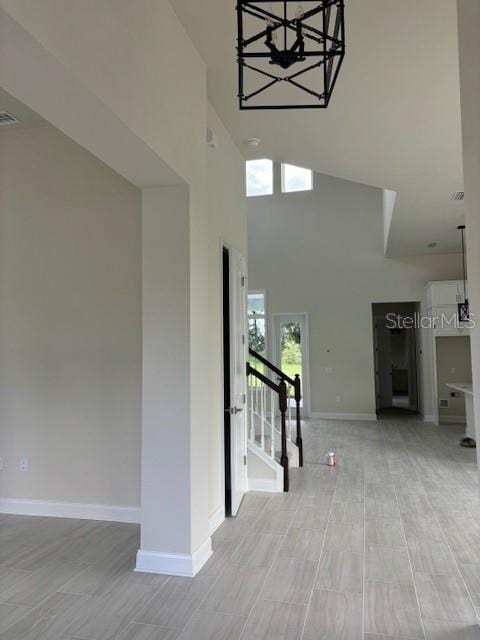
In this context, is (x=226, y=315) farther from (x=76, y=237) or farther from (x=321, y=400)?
(x=321, y=400)

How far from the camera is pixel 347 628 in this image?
2154mm

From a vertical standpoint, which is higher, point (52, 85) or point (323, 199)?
point (323, 199)

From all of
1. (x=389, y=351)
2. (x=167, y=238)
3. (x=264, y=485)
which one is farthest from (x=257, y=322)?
(x=167, y=238)

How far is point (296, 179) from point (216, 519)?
7.81 meters

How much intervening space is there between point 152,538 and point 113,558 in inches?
15.3

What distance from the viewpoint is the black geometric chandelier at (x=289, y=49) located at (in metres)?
1.45

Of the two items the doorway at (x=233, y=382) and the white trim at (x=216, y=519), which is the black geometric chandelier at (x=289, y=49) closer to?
the doorway at (x=233, y=382)

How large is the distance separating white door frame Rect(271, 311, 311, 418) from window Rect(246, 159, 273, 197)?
2726 mm

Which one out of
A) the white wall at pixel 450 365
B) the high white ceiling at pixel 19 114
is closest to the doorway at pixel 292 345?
the white wall at pixel 450 365

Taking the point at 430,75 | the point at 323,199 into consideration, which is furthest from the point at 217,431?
the point at 323,199

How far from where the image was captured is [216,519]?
3441mm

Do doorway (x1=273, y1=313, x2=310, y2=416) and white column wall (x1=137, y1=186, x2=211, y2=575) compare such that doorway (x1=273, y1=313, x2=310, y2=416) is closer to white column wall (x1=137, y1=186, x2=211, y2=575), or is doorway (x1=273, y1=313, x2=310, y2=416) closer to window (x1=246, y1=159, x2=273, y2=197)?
window (x1=246, y1=159, x2=273, y2=197)

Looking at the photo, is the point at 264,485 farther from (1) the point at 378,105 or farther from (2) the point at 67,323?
(1) the point at 378,105

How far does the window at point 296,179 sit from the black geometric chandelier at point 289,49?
20.4ft
